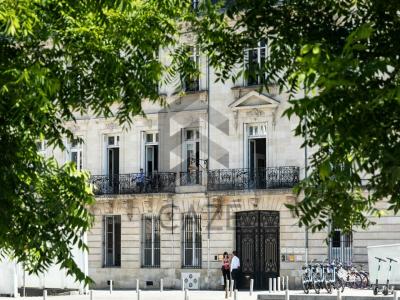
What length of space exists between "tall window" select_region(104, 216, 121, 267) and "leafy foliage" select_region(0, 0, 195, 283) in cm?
3545

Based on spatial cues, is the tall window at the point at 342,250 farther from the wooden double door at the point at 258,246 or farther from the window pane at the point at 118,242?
the window pane at the point at 118,242

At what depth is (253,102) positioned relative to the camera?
43406mm

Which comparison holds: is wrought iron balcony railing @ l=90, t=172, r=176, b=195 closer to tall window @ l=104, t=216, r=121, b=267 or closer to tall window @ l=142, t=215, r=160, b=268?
tall window @ l=142, t=215, r=160, b=268

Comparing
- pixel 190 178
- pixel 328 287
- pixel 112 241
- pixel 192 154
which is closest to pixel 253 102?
pixel 192 154

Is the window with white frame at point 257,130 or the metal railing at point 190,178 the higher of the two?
the window with white frame at point 257,130

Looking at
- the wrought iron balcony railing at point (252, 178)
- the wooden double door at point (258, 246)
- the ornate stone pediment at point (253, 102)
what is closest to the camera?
the wrought iron balcony railing at point (252, 178)

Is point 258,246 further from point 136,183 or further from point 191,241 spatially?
point 136,183

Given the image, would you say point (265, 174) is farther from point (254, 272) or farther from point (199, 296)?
point (199, 296)

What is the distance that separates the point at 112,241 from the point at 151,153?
15.4 ft

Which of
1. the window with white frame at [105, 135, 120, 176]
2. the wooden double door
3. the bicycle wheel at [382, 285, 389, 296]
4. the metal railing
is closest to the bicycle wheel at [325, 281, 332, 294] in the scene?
the bicycle wheel at [382, 285, 389, 296]

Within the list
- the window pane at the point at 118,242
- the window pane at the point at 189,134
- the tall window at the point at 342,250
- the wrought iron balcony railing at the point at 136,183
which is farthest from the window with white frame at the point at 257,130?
the window pane at the point at 118,242

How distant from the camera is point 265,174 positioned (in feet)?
140

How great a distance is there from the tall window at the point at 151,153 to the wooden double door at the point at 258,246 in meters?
5.58

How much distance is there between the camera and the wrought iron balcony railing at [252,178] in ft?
137
